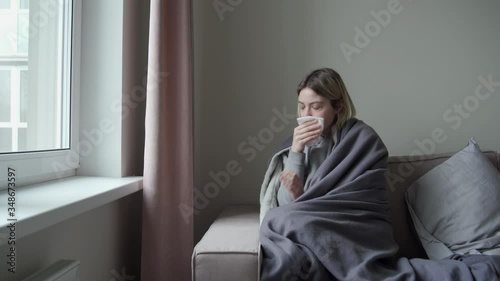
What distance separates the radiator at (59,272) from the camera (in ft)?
3.11

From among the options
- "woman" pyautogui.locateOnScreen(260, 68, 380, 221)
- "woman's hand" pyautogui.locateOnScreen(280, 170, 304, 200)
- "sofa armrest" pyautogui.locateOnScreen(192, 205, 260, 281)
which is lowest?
"sofa armrest" pyautogui.locateOnScreen(192, 205, 260, 281)

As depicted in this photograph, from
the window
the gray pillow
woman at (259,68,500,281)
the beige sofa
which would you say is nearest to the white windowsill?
the window

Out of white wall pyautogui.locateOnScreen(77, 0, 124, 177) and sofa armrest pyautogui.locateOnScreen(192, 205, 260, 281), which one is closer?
sofa armrest pyautogui.locateOnScreen(192, 205, 260, 281)

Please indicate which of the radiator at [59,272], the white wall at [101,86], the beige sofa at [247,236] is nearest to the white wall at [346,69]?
the beige sofa at [247,236]

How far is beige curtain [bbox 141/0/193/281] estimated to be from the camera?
1.52m

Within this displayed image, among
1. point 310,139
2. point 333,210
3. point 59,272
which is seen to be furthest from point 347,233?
point 59,272

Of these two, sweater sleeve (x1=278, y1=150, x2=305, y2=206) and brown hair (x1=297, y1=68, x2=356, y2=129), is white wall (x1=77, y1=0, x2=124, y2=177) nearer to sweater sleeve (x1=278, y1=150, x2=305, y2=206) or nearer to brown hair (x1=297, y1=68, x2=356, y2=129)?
sweater sleeve (x1=278, y1=150, x2=305, y2=206)

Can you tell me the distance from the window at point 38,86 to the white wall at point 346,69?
70 cm

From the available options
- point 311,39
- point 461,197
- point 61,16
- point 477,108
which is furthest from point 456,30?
point 61,16

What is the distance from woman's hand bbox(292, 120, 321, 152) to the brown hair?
5.7 inches

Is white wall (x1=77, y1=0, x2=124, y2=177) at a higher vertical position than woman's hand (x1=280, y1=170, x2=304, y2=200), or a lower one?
higher

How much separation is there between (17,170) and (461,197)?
1.59 metres

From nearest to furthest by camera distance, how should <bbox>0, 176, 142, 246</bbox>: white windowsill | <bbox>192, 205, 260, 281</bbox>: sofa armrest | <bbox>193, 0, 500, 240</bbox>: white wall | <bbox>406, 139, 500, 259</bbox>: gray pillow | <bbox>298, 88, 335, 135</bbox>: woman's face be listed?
1. <bbox>0, 176, 142, 246</bbox>: white windowsill
2. <bbox>192, 205, 260, 281</bbox>: sofa armrest
3. <bbox>406, 139, 500, 259</bbox>: gray pillow
4. <bbox>298, 88, 335, 135</bbox>: woman's face
5. <bbox>193, 0, 500, 240</bbox>: white wall

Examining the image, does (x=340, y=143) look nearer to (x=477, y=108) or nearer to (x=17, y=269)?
(x=477, y=108)
